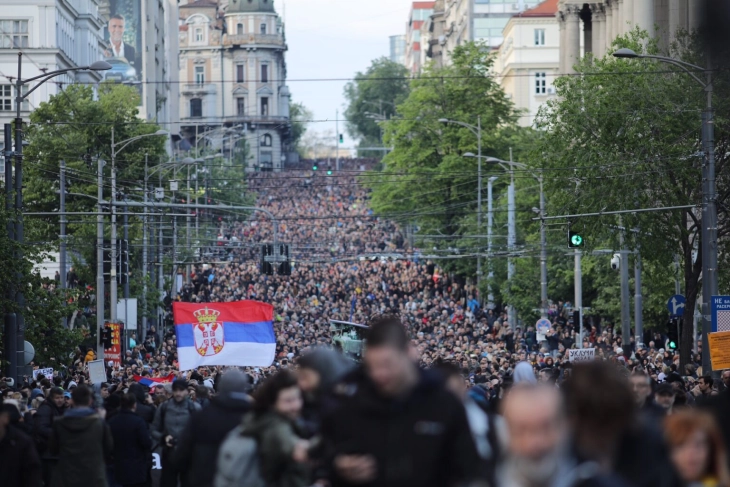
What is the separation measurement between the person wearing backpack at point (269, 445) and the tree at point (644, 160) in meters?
29.3

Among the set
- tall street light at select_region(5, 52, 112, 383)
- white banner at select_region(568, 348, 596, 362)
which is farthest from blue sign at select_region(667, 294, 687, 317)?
tall street light at select_region(5, 52, 112, 383)

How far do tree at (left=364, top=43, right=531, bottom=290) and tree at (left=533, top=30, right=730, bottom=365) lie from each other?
3171cm

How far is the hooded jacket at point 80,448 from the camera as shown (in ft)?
43.6

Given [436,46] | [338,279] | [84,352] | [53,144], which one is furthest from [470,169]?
[436,46]

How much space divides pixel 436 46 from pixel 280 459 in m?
173

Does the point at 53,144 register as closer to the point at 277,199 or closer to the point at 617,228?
the point at 617,228

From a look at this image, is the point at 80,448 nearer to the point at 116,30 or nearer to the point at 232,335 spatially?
the point at 232,335

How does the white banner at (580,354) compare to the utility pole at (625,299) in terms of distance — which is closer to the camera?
the white banner at (580,354)

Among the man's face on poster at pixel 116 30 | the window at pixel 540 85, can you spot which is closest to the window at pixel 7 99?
the man's face on poster at pixel 116 30

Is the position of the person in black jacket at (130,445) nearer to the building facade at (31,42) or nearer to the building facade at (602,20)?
the building facade at (602,20)

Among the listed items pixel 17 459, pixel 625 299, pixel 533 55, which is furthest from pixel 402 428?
pixel 533 55

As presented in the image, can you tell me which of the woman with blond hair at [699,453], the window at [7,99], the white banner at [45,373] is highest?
the window at [7,99]

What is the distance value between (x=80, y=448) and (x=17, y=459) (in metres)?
0.86

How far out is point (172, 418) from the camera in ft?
48.1
